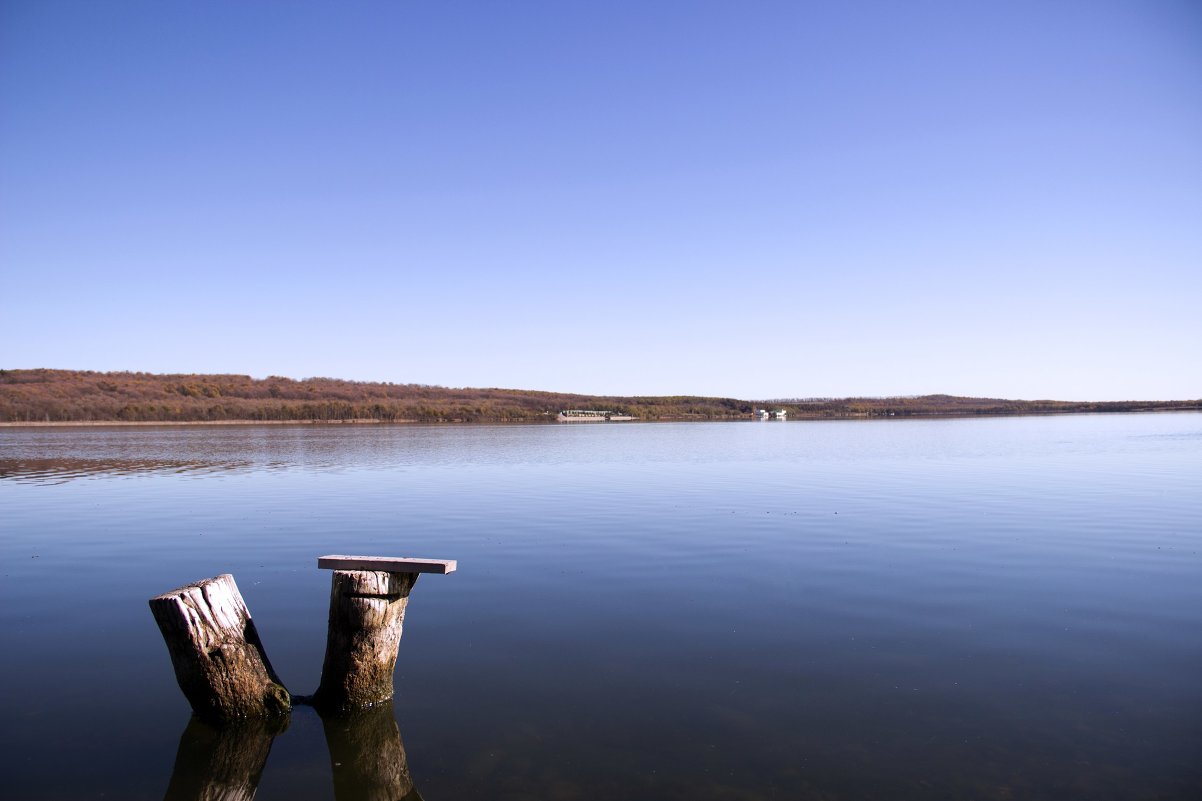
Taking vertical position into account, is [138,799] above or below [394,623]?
below

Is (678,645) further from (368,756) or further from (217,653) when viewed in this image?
(217,653)

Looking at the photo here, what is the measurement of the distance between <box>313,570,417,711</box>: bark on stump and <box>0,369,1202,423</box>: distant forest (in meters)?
116

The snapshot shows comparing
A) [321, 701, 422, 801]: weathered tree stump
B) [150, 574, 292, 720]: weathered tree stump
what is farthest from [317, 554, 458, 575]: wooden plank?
[321, 701, 422, 801]: weathered tree stump

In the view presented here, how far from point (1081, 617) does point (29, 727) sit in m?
10.7

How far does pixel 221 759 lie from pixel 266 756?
32 cm

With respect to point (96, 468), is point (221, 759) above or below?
below

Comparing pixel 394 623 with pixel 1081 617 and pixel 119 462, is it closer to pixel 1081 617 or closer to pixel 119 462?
pixel 1081 617

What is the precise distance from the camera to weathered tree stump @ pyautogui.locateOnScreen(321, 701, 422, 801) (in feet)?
18.4

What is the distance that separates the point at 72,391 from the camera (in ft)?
420

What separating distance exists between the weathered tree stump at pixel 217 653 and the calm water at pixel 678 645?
0.38 metres

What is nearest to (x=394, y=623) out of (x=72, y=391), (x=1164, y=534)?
(x=1164, y=534)

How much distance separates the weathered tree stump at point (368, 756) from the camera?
560cm

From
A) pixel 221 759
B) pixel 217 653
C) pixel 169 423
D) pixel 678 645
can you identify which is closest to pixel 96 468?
pixel 217 653

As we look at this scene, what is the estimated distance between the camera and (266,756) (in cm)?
611
